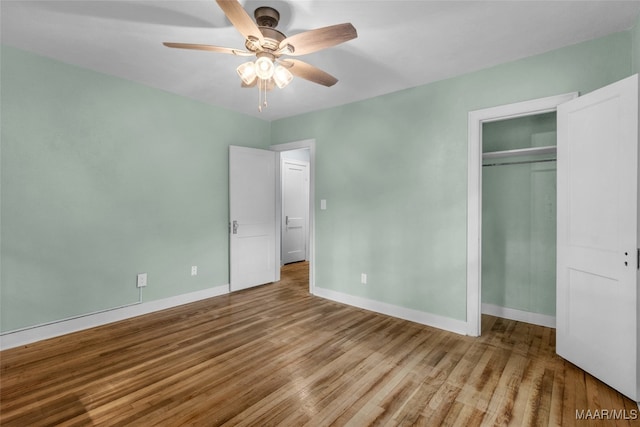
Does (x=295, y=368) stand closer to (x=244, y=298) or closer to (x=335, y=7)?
(x=244, y=298)

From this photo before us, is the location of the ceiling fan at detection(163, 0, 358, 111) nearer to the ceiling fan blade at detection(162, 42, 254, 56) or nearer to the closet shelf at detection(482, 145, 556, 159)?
the ceiling fan blade at detection(162, 42, 254, 56)

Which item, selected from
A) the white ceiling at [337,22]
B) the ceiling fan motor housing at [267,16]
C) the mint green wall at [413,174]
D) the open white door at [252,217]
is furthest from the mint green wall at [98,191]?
the ceiling fan motor housing at [267,16]

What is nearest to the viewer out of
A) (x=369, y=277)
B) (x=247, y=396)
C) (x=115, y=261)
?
(x=247, y=396)

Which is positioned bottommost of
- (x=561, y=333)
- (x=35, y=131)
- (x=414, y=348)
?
(x=414, y=348)

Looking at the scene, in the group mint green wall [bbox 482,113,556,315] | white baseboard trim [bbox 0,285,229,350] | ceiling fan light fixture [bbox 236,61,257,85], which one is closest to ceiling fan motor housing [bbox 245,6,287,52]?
ceiling fan light fixture [bbox 236,61,257,85]

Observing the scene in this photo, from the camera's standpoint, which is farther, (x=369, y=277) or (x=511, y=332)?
(x=369, y=277)

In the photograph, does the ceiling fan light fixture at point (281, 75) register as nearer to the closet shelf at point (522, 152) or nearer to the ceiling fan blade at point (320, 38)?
the ceiling fan blade at point (320, 38)

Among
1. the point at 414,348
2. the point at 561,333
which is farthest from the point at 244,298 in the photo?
the point at 561,333

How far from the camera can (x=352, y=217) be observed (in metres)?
3.98

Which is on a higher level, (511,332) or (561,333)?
(561,333)

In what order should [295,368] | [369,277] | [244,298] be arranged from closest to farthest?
[295,368] → [369,277] → [244,298]

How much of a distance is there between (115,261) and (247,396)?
227 cm

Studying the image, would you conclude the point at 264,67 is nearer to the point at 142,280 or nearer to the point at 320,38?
the point at 320,38

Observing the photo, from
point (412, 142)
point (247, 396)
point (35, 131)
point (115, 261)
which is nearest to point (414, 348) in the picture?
point (247, 396)
